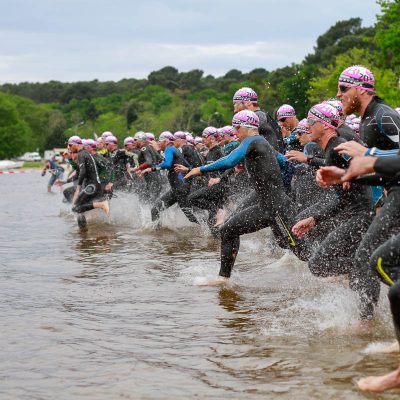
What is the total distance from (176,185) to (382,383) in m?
9.87

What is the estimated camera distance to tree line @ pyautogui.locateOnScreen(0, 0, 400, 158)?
49406mm

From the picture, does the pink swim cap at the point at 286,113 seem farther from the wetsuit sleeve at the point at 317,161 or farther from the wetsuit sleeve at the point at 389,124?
the wetsuit sleeve at the point at 389,124

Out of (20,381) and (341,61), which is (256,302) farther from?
(341,61)

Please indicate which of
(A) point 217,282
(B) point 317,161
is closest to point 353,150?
(B) point 317,161

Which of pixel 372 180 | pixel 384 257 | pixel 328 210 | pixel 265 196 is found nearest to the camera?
pixel 384 257

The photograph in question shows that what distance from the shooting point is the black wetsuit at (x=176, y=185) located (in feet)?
45.1

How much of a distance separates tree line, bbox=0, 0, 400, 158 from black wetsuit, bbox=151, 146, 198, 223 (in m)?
32.1

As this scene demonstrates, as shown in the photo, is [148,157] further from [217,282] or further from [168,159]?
[217,282]

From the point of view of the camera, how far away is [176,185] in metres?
14.2

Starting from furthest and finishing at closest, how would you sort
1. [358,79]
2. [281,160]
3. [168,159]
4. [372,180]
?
[168,159] < [281,160] < [358,79] < [372,180]

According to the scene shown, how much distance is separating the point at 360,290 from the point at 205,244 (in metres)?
6.94

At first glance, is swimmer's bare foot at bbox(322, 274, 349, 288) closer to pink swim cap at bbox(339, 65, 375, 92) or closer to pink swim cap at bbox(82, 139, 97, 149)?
pink swim cap at bbox(339, 65, 375, 92)

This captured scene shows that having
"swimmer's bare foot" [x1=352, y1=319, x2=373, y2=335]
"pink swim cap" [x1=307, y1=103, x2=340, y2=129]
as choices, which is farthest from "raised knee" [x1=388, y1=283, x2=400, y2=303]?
"pink swim cap" [x1=307, y1=103, x2=340, y2=129]

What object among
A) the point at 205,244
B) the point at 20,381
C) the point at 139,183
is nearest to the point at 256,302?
the point at 20,381
